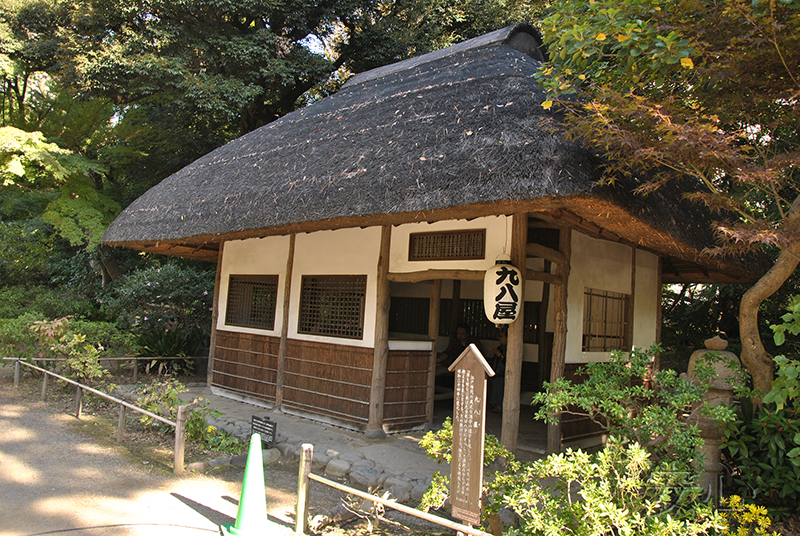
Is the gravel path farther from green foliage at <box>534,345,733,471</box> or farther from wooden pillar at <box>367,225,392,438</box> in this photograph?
green foliage at <box>534,345,733,471</box>

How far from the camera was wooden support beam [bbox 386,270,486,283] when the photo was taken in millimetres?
5602

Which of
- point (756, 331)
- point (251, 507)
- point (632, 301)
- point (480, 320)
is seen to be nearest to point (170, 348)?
point (480, 320)

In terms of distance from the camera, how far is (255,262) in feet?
27.7

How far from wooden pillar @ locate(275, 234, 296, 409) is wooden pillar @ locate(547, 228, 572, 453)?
3.76 m

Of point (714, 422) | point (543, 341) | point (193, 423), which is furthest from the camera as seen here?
point (543, 341)

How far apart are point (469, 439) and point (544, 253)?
272cm

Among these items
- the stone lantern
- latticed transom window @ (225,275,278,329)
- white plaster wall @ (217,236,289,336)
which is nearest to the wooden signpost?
the stone lantern

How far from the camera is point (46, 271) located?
17219 mm

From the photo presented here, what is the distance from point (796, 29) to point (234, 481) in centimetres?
564

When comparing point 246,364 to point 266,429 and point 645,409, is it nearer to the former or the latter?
point 266,429

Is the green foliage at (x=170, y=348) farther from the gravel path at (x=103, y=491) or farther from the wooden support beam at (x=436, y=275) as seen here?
the wooden support beam at (x=436, y=275)

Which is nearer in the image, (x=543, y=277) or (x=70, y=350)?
(x=543, y=277)

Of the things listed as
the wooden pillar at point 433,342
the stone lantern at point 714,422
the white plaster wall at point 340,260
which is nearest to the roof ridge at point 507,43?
the white plaster wall at point 340,260

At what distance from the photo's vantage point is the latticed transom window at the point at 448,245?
5.72m
